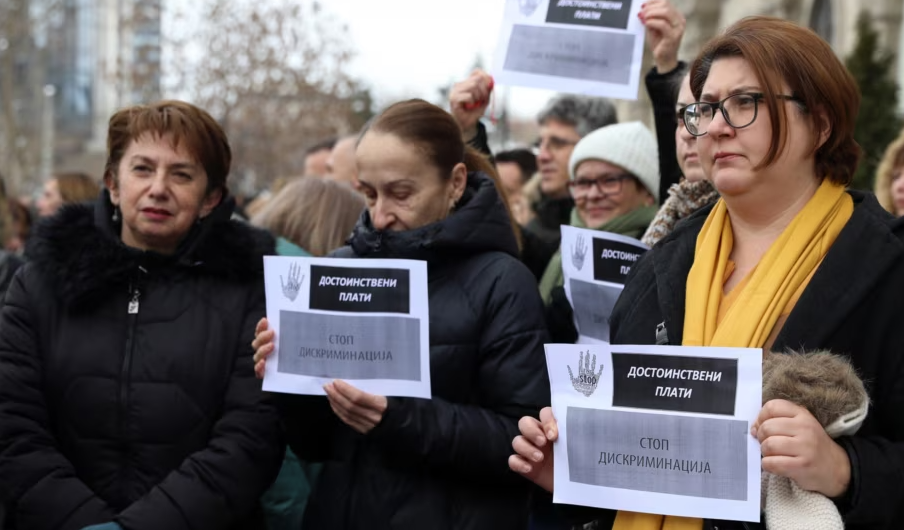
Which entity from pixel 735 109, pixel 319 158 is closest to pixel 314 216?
pixel 735 109

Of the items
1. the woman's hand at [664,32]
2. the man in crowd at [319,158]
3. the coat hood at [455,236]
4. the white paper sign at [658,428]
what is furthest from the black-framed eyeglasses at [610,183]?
the man in crowd at [319,158]

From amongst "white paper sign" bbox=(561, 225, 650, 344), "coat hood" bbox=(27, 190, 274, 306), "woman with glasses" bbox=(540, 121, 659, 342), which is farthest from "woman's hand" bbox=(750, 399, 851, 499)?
"woman with glasses" bbox=(540, 121, 659, 342)

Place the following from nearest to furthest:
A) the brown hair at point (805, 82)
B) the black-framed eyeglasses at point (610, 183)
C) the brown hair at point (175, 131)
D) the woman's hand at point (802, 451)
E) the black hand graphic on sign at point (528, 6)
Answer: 1. the woman's hand at point (802, 451)
2. the brown hair at point (805, 82)
3. the brown hair at point (175, 131)
4. the black hand graphic on sign at point (528, 6)
5. the black-framed eyeglasses at point (610, 183)

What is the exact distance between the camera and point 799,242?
2549mm

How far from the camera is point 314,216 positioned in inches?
217

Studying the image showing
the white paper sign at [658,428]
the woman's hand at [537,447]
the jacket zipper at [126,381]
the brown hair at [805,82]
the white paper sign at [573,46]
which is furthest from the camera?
the white paper sign at [573,46]

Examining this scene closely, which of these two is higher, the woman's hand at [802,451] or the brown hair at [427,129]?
the brown hair at [427,129]

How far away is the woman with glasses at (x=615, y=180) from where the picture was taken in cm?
473

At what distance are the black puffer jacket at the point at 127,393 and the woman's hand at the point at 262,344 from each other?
0.70ft

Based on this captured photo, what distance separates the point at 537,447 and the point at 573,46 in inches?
80.8

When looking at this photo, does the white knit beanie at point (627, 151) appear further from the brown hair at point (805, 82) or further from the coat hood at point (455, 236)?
the brown hair at point (805, 82)

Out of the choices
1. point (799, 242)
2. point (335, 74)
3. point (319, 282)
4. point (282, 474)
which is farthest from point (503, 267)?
point (335, 74)

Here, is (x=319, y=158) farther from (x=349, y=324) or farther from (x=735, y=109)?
(x=735, y=109)

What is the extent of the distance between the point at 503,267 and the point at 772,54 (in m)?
1.11
